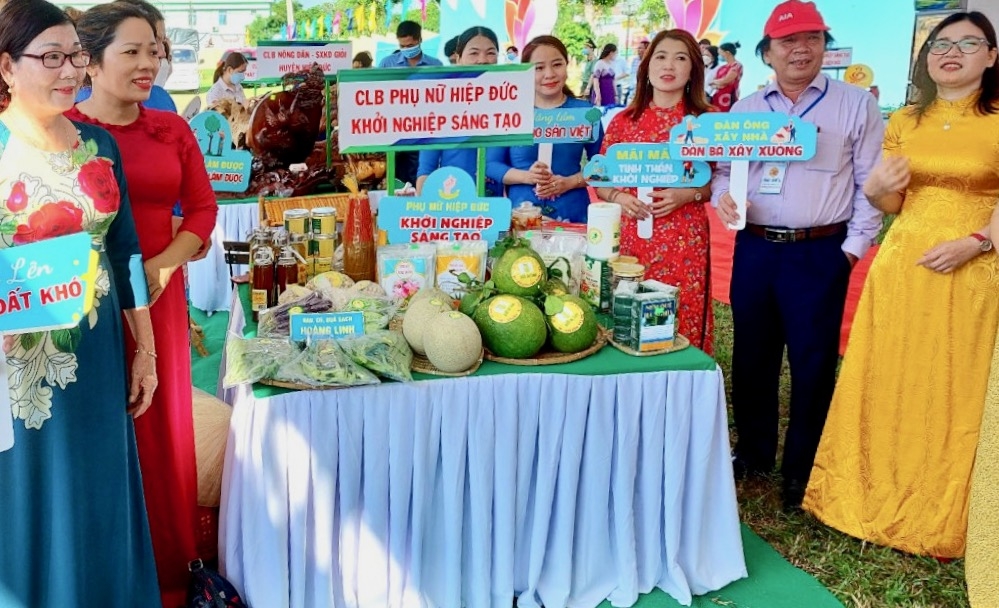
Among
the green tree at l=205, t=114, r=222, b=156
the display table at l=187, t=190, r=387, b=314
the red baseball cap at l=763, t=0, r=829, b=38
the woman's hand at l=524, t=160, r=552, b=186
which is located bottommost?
the display table at l=187, t=190, r=387, b=314

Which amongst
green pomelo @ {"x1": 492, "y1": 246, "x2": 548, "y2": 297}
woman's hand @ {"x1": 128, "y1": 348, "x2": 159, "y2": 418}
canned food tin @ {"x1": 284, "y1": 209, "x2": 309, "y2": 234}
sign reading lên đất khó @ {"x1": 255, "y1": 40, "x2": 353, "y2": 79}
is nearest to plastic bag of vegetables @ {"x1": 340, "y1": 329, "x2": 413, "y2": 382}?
green pomelo @ {"x1": 492, "y1": 246, "x2": 548, "y2": 297}

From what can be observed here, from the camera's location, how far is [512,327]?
2219mm

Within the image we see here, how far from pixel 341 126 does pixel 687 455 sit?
1.45 meters

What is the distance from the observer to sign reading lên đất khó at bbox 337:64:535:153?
8.80 feet

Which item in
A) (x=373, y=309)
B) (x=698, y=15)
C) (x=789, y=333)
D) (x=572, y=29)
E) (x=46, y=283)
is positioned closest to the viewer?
(x=46, y=283)

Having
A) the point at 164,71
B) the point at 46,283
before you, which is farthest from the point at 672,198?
the point at 164,71

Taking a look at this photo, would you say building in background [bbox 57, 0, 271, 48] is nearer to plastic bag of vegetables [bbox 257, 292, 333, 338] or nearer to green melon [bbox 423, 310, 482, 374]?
plastic bag of vegetables [bbox 257, 292, 333, 338]

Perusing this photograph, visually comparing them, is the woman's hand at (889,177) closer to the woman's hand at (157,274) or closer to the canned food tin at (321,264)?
the canned food tin at (321,264)

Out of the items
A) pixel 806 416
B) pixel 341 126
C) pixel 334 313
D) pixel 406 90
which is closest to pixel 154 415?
pixel 334 313

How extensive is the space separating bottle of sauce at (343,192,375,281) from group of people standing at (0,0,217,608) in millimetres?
523

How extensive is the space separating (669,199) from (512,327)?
4.01ft

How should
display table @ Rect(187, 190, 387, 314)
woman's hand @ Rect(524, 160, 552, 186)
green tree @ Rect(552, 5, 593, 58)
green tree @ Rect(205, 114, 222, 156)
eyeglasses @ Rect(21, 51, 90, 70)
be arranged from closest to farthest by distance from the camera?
eyeglasses @ Rect(21, 51, 90, 70)
woman's hand @ Rect(524, 160, 552, 186)
green tree @ Rect(205, 114, 222, 156)
display table @ Rect(187, 190, 387, 314)
green tree @ Rect(552, 5, 593, 58)

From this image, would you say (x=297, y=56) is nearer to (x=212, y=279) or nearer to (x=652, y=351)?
(x=212, y=279)

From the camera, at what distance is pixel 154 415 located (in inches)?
91.6
